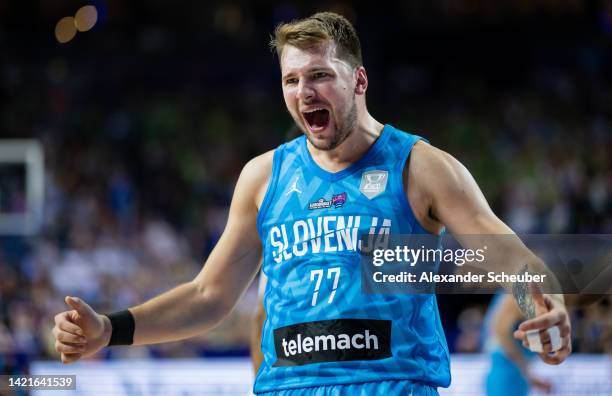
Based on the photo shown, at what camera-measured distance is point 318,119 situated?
3609mm

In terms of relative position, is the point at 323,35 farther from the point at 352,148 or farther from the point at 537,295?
the point at 537,295

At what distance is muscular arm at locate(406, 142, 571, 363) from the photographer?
3.19m

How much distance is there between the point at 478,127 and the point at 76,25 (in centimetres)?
818

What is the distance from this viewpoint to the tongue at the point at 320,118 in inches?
142

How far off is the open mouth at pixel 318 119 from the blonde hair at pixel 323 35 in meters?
0.23

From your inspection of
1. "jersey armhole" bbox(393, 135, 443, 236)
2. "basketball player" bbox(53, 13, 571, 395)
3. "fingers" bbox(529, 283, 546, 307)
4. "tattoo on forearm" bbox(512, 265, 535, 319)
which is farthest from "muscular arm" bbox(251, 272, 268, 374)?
"fingers" bbox(529, 283, 546, 307)

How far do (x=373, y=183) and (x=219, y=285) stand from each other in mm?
808

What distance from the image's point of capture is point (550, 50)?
17.3 meters

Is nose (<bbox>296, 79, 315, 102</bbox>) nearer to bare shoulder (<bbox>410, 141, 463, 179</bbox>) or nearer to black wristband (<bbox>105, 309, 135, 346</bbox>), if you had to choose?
bare shoulder (<bbox>410, 141, 463, 179</bbox>)

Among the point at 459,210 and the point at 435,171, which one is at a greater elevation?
the point at 435,171

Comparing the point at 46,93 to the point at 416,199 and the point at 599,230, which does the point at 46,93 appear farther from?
the point at 416,199

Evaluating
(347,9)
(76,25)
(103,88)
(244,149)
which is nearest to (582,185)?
(244,149)

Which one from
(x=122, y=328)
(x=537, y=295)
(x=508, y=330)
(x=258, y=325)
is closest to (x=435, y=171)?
(x=537, y=295)

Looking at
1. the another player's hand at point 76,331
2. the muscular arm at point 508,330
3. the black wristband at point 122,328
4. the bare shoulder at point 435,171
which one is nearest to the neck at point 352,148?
the bare shoulder at point 435,171
